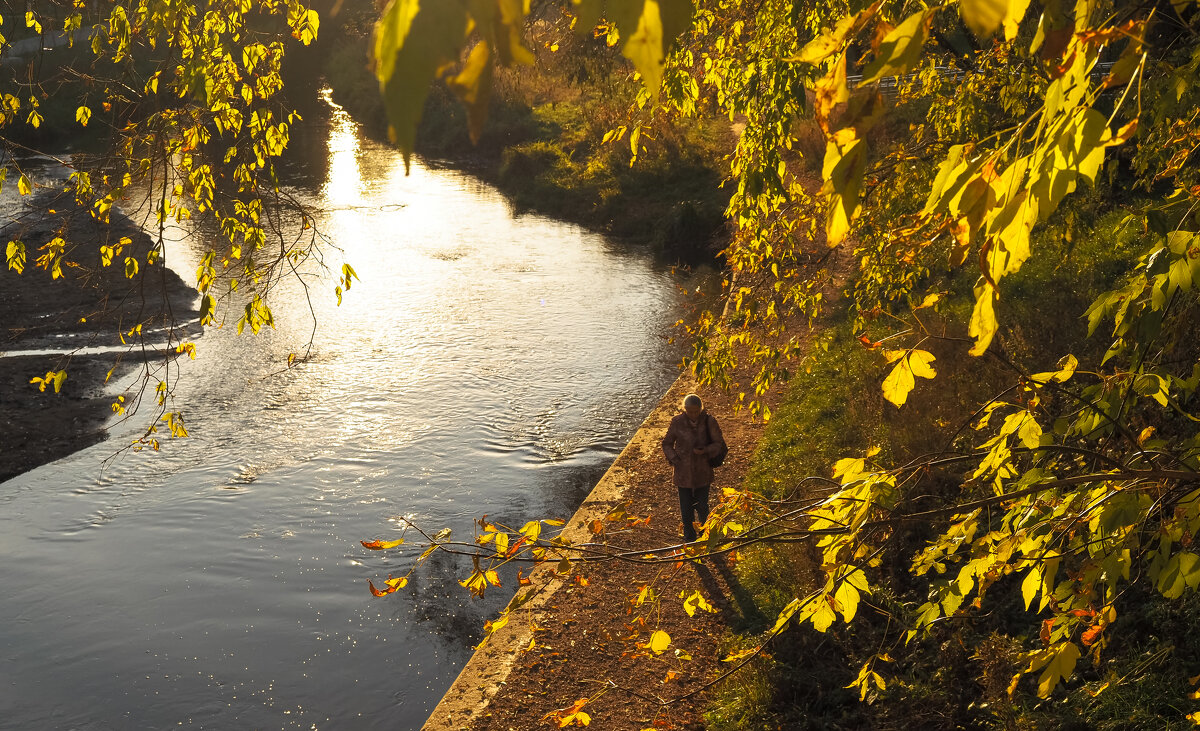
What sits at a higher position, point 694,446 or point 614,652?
point 694,446

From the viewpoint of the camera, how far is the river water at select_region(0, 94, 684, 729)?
8.25m

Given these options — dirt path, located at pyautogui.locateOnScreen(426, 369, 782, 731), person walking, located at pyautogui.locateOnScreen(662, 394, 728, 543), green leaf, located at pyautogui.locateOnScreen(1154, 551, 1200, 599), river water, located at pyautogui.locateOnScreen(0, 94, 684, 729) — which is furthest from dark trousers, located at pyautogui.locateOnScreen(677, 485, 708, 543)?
green leaf, located at pyautogui.locateOnScreen(1154, 551, 1200, 599)

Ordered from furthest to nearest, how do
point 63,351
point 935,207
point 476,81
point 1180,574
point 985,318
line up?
point 63,351 < point 1180,574 < point 935,207 < point 985,318 < point 476,81

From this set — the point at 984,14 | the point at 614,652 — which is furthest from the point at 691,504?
the point at 984,14

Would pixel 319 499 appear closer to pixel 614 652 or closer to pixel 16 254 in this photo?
pixel 614 652

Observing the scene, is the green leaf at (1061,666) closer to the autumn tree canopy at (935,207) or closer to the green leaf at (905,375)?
the autumn tree canopy at (935,207)

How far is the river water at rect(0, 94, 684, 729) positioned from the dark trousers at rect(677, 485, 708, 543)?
83.0 inches

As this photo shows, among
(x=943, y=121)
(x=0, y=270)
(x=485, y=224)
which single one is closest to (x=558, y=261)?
(x=485, y=224)

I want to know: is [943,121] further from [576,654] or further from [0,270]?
[0,270]

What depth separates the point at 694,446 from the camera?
8.23 metres

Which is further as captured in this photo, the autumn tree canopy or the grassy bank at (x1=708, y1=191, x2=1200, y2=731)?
Result: the grassy bank at (x1=708, y1=191, x2=1200, y2=731)

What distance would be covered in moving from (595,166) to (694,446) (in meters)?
22.6

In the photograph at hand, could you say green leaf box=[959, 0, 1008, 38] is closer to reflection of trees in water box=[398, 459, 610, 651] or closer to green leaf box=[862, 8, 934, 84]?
green leaf box=[862, 8, 934, 84]

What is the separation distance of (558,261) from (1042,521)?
2104cm
